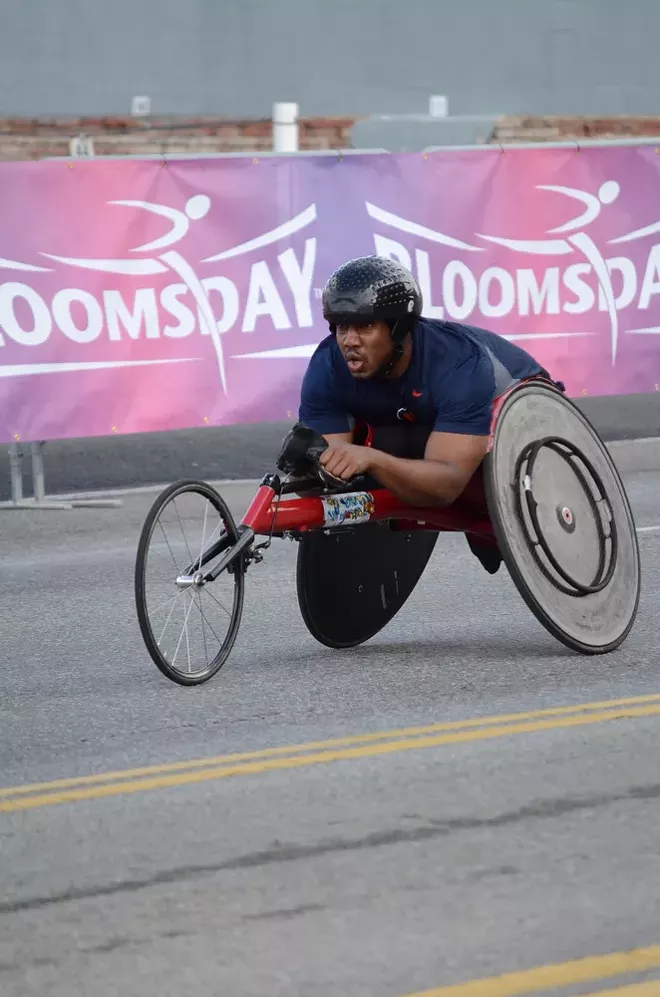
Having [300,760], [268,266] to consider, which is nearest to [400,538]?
→ [300,760]

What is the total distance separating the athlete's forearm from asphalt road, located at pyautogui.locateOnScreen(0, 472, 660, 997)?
25.9 inches

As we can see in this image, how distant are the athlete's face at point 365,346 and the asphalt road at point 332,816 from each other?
110 centimetres

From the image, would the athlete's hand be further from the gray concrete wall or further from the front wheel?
the gray concrete wall

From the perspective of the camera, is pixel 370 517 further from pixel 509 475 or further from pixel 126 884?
pixel 126 884

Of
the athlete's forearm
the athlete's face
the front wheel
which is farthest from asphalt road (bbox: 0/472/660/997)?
the athlete's face

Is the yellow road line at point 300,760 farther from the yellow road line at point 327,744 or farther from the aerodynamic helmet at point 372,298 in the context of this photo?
the aerodynamic helmet at point 372,298

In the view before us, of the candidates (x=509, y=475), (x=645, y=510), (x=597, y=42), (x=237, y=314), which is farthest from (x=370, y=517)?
(x=597, y=42)

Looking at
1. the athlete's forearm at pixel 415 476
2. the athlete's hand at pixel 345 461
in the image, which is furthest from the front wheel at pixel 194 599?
the athlete's forearm at pixel 415 476

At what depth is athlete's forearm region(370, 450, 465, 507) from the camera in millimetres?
6812

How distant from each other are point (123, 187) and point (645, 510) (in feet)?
12.4

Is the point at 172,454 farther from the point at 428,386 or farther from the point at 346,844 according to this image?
the point at 346,844

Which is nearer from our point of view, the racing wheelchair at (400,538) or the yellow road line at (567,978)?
the yellow road line at (567,978)

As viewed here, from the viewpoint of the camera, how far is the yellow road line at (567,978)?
13.2 feet

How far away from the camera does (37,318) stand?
11.8m
